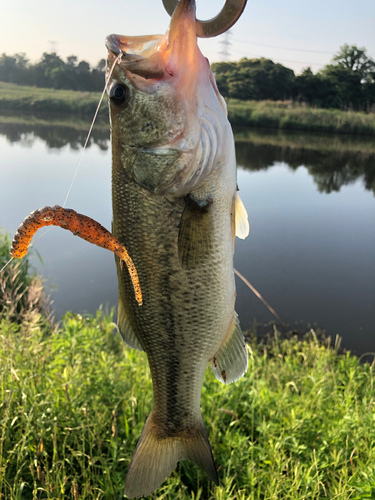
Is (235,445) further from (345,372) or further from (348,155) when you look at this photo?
(348,155)

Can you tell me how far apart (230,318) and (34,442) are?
88.7 inches

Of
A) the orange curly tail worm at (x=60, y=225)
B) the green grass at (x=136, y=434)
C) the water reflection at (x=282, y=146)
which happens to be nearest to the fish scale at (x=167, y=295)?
the orange curly tail worm at (x=60, y=225)

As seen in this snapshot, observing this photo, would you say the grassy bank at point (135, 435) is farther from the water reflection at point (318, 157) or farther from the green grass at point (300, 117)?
the green grass at point (300, 117)

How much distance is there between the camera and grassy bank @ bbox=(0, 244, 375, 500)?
2.51m

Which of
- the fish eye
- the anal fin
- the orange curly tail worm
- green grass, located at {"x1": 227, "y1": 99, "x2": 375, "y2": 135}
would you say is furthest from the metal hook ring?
green grass, located at {"x1": 227, "y1": 99, "x2": 375, "y2": 135}

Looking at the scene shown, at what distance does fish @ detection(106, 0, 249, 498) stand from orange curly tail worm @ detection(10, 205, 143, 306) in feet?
0.96

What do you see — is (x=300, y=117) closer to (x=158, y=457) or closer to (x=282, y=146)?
(x=282, y=146)

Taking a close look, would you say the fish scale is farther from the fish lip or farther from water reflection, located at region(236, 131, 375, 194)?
water reflection, located at region(236, 131, 375, 194)

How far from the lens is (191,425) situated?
5.34 feet

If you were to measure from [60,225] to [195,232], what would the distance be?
1.75 ft

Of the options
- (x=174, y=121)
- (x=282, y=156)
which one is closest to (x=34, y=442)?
(x=174, y=121)

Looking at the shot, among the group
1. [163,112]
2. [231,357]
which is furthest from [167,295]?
[163,112]

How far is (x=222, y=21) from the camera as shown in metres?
0.99

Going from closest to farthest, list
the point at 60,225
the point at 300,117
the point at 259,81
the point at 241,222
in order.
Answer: the point at 60,225, the point at 241,222, the point at 259,81, the point at 300,117
